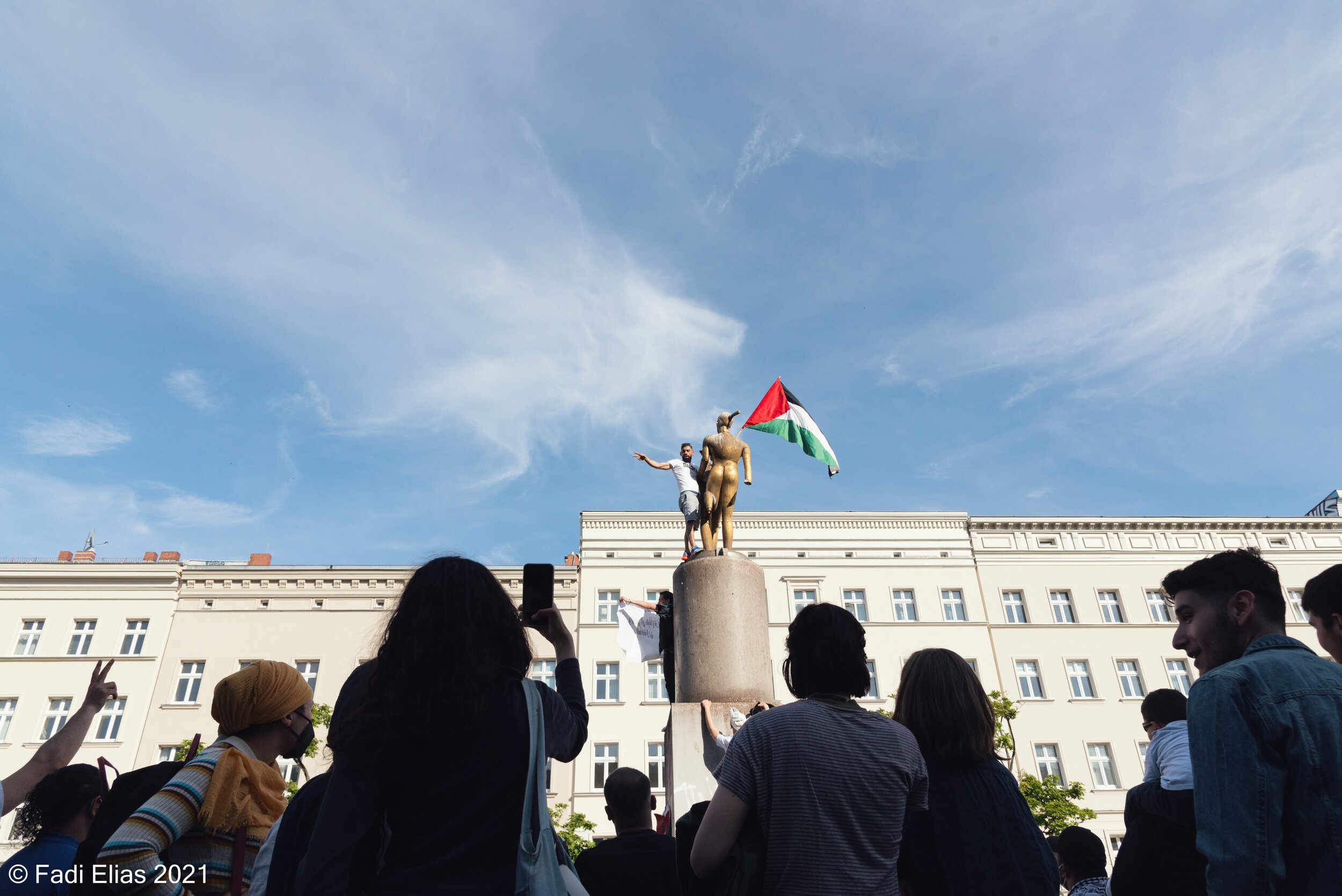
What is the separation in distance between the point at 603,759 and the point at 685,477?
22.4 m

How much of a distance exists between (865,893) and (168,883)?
202cm

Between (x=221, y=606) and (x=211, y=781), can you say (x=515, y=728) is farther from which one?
(x=221, y=606)

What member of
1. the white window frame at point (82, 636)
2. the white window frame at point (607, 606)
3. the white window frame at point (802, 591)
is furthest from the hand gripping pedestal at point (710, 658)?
the white window frame at point (82, 636)

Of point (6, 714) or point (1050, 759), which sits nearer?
point (6, 714)

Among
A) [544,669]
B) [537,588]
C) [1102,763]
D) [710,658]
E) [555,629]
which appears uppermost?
[544,669]

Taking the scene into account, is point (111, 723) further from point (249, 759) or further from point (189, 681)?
point (249, 759)

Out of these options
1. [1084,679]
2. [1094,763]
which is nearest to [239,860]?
[1094,763]

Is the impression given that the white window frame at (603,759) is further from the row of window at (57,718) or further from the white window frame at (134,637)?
the white window frame at (134,637)

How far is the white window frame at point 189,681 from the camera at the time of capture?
31.3 m

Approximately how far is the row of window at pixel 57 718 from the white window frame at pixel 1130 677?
38.2 metres

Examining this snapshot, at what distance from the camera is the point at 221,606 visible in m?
33.1

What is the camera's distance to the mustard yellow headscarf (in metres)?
2.50

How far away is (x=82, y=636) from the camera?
3234cm

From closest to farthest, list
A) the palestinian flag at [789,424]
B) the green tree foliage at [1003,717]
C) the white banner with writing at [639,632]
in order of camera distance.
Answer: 1. the white banner with writing at [639,632]
2. the palestinian flag at [789,424]
3. the green tree foliage at [1003,717]
